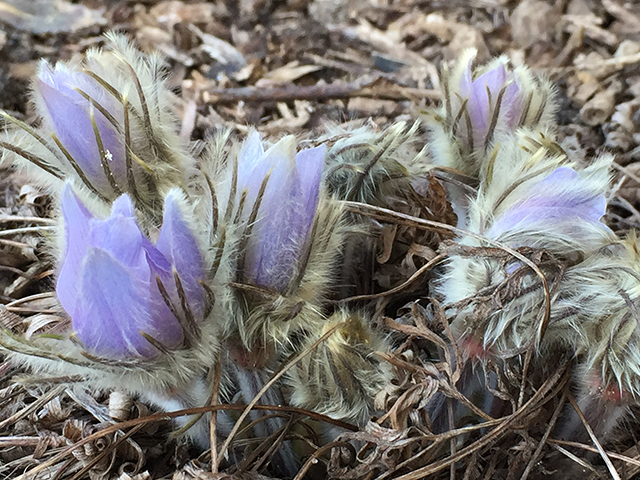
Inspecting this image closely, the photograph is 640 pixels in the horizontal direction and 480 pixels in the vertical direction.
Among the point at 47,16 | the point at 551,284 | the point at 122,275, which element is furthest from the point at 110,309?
the point at 47,16

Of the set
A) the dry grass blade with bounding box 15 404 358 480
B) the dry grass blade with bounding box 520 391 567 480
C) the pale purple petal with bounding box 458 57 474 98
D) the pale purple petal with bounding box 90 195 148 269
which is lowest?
the dry grass blade with bounding box 520 391 567 480

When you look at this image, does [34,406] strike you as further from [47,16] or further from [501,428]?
[47,16]

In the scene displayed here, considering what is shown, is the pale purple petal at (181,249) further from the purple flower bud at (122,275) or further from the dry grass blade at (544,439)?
the dry grass blade at (544,439)

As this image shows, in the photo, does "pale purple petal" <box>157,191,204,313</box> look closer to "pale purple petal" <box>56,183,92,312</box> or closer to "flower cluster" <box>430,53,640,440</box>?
"pale purple petal" <box>56,183,92,312</box>

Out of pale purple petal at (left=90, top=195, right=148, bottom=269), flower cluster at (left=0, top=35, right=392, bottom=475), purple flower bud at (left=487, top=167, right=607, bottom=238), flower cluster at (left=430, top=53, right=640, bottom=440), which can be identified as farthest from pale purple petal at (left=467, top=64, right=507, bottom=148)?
pale purple petal at (left=90, top=195, right=148, bottom=269)

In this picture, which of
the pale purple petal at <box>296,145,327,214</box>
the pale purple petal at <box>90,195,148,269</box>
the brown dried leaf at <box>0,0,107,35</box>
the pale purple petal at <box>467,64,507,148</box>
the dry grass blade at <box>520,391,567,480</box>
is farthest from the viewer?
the brown dried leaf at <box>0,0,107,35</box>

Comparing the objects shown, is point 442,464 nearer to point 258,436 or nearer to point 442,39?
point 258,436

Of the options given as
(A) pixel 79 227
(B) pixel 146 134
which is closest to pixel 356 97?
(B) pixel 146 134
